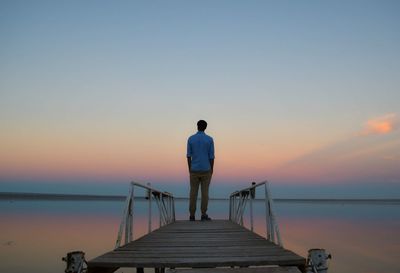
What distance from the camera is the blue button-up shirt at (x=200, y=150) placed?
8383 millimetres

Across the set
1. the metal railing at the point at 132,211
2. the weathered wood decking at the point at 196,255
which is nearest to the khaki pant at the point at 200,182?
the metal railing at the point at 132,211

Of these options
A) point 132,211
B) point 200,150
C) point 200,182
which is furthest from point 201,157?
point 132,211

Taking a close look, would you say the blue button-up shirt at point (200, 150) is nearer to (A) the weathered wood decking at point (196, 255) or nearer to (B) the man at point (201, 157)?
(B) the man at point (201, 157)

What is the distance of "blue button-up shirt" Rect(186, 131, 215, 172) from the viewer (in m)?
8.38

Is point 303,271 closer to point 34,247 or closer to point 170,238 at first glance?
→ point 170,238

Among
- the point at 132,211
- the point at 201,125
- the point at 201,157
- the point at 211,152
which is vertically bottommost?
the point at 132,211

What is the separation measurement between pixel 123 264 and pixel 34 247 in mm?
14249

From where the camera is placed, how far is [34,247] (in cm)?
1612

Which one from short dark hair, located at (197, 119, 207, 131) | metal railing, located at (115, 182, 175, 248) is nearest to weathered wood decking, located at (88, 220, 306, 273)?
metal railing, located at (115, 182, 175, 248)

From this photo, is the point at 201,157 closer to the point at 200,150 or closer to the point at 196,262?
the point at 200,150

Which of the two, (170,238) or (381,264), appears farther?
(381,264)

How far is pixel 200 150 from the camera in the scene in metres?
8.38

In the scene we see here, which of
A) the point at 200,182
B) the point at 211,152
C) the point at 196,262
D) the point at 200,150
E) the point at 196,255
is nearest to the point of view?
the point at 196,262

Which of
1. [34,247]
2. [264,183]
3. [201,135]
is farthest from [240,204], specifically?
[34,247]
